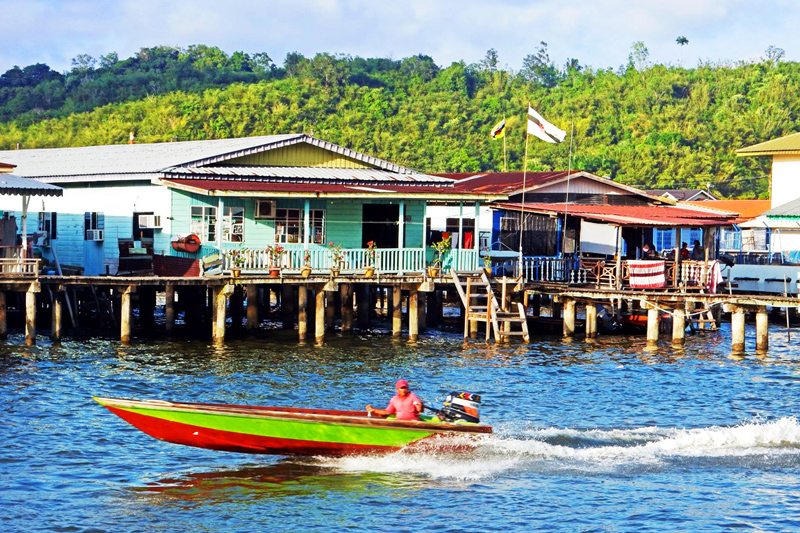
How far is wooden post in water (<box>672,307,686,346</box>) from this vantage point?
36.9 metres

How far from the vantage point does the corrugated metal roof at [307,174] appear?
130ft

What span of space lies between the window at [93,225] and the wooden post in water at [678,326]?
791 inches

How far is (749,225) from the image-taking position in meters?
51.8

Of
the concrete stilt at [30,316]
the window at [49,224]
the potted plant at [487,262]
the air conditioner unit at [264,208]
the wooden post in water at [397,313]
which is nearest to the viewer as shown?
the concrete stilt at [30,316]

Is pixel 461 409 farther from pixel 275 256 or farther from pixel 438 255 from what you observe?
pixel 438 255

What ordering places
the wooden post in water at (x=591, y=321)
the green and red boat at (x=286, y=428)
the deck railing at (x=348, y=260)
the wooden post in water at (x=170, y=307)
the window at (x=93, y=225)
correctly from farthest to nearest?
the window at (x=93, y=225), the wooden post in water at (x=591, y=321), the deck railing at (x=348, y=260), the wooden post in water at (x=170, y=307), the green and red boat at (x=286, y=428)

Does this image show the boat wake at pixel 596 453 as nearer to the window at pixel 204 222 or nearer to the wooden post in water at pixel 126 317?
the wooden post in water at pixel 126 317

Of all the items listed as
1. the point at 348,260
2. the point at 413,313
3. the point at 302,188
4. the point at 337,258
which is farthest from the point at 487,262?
the point at 302,188

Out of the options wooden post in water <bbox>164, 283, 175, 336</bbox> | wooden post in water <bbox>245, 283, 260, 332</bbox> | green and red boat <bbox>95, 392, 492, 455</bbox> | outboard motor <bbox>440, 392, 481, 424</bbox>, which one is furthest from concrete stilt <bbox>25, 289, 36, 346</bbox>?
outboard motor <bbox>440, 392, 481, 424</bbox>

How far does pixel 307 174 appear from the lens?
41750 millimetres

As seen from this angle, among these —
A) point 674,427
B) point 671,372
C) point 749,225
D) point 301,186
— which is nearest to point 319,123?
point 749,225

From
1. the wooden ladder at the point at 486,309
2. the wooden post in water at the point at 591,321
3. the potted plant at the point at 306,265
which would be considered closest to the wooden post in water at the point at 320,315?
the potted plant at the point at 306,265

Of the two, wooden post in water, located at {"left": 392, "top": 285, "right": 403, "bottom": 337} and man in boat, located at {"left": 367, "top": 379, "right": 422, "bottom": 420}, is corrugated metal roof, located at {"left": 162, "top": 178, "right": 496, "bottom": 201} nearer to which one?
wooden post in water, located at {"left": 392, "top": 285, "right": 403, "bottom": 337}

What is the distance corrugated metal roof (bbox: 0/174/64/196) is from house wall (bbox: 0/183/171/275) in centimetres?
366
